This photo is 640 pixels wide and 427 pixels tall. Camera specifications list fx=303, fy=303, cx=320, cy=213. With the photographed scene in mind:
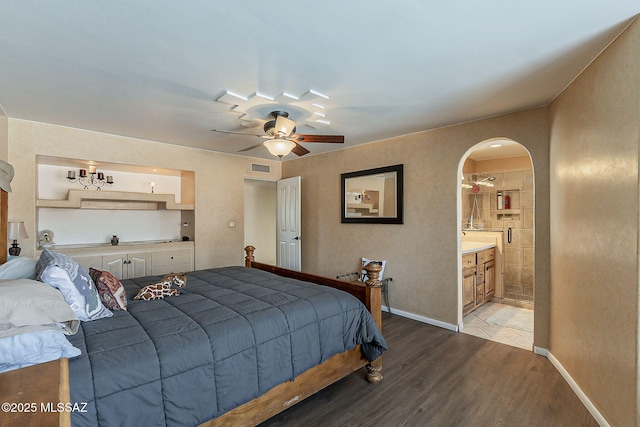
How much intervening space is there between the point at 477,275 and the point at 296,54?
12.6 ft

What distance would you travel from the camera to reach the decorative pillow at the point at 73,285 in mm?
1701

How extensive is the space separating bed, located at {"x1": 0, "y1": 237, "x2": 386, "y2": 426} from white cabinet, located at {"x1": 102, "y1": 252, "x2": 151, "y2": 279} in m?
1.79

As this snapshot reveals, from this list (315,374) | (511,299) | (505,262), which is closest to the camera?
(315,374)

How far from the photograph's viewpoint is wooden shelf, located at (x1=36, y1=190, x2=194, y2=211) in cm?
383

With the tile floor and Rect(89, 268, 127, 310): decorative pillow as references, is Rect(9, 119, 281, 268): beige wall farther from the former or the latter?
the tile floor

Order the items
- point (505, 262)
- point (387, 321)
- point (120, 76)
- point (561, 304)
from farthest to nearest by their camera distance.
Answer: point (505, 262)
point (387, 321)
point (561, 304)
point (120, 76)

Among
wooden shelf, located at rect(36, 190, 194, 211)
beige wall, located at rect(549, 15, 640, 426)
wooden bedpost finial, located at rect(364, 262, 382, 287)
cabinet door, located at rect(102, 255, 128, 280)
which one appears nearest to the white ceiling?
beige wall, located at rect(549, 15, 640, 426)

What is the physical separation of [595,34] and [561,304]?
2087mm

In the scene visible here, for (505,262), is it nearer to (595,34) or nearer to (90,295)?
(595,34)

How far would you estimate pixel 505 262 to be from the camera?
5.07 metres

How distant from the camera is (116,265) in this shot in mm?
4094

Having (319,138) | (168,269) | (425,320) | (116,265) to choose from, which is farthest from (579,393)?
(116,265)

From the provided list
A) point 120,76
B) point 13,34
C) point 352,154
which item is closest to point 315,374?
point 120,76

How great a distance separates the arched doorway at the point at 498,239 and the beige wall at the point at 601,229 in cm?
135
